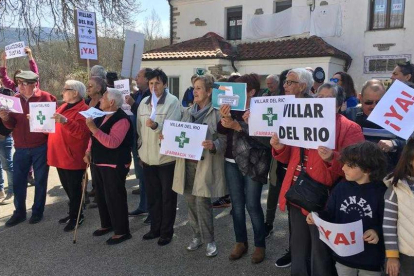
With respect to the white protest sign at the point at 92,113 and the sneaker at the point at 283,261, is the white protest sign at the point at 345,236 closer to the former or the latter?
the sneaker at the point at 283,261

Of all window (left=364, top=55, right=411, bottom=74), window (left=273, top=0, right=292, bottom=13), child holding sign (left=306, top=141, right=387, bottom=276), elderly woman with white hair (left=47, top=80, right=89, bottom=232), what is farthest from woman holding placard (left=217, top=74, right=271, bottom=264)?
window (left=273, top=0, right=292, bottom=13)

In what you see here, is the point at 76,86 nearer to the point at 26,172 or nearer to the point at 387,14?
the point at 26,172

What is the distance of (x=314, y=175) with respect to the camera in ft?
9.16

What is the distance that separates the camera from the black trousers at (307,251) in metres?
2.78

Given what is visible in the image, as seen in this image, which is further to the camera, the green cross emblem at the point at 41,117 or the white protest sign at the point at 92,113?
the green cross emblem at the point at 41,117

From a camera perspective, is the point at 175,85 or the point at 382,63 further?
the point at 175,85

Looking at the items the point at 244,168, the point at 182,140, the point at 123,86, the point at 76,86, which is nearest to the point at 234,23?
the point at 123,86

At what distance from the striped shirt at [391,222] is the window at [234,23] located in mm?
15742

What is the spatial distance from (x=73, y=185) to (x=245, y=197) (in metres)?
2.26

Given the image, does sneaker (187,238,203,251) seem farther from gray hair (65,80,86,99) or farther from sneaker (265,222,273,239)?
gray hair (65,80,86,99)

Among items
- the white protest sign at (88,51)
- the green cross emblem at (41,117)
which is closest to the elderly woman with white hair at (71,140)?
the green cross emblem at (41,117)

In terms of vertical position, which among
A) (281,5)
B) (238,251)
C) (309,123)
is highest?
(281,5)

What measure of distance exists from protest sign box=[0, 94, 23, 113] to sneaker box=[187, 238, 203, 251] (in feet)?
8.94

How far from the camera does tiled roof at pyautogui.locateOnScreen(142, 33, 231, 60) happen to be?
52.1ft
